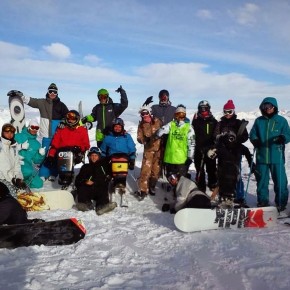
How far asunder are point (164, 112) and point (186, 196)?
9.12 ft

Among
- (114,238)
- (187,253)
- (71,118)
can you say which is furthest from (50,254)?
(71,118)

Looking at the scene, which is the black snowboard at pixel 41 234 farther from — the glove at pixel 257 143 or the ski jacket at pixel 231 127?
the glove at pixel 257 143

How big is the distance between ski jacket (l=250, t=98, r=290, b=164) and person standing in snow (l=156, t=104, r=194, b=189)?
1.32m

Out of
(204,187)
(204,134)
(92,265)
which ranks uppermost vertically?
(204,134)

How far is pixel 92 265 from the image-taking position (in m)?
3.83

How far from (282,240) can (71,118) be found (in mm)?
4782

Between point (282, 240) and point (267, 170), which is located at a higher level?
point (267, 170)

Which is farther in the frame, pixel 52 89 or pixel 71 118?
pixel 52 89

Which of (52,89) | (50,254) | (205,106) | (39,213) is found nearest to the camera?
(50,254)

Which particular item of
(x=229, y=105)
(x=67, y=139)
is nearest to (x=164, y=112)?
(x=229, y=105)

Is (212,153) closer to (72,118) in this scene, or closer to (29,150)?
(72,118)

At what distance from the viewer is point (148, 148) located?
7.32 m

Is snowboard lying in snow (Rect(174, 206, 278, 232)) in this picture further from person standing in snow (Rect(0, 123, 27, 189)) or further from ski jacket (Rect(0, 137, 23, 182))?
ski jacket (Rect(0, 137, 23, 182))

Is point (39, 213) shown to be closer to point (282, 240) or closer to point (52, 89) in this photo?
point (52, 89)
